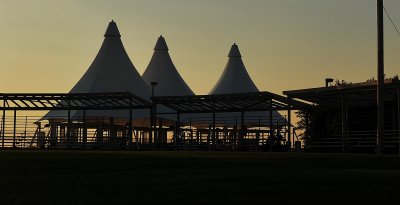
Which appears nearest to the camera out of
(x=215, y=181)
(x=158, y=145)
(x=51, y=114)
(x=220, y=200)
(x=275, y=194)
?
(x=220, y=200)

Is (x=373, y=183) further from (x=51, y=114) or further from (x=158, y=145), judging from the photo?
(x=51, y=114)

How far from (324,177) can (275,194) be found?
2.27 m

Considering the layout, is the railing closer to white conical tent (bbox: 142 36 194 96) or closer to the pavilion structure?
the pavilion structure

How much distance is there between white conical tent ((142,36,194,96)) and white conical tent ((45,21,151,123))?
12.3 feet

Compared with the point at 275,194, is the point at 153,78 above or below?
above

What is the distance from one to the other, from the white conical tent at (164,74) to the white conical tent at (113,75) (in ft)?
12.3

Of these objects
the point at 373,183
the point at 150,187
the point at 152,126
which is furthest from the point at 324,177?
the point at 152,126

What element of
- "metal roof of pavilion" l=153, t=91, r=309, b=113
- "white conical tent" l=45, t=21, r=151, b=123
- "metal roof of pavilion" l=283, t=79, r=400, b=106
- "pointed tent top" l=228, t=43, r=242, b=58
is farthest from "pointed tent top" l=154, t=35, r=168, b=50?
"metal roof of pavilion" l=283, t=79, r=400, b=106

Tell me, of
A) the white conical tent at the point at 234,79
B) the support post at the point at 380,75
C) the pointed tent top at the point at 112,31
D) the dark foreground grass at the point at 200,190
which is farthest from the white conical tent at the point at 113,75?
the dark foreground grass at the point at 200,190

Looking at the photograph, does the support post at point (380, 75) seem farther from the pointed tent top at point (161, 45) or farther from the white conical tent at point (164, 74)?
the pointed tent top at point (161, 45)

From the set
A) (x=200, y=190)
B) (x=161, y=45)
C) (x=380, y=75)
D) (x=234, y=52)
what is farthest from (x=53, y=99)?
(x=200, y=190)

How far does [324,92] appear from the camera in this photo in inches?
1141

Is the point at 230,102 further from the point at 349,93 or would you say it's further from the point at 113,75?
the point at 113,75

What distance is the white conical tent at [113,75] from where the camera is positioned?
48469 millimetres
